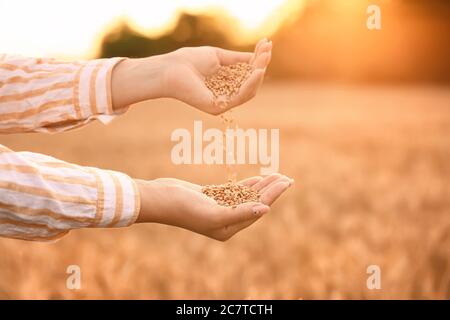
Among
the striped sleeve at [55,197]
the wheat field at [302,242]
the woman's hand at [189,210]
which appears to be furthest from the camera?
the wheat field at [302,242]

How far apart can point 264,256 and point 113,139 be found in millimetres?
3386

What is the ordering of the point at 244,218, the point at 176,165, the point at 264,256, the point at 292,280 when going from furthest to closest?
the point at 176,165
the point at 264,256
the point at 292,280
the point at 244,218

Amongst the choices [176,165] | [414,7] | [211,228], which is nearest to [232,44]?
[414,7]

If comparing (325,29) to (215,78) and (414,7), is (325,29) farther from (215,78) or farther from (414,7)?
(215,78)

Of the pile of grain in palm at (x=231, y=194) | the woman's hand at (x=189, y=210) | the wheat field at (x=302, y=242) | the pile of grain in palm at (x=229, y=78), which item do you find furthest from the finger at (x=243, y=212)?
the wheat field at (x=302, y=242)

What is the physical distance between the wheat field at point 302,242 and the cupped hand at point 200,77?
81cm

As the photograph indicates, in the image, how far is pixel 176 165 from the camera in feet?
13.7

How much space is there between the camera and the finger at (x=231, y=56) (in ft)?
5.16

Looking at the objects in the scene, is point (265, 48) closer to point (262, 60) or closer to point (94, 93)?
point (262, 60)

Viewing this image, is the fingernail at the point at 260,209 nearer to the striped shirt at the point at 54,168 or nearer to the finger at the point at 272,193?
the finger at the point at 272,193

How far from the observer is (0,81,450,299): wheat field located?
2193 mm

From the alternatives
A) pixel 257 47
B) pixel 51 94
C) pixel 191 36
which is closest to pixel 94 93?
pixel 51 94

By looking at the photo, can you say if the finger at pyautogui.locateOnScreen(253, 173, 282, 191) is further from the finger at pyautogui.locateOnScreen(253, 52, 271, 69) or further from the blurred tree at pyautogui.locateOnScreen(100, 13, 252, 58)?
the blurred tree at pyautogui.locateOnScreen(100, 13, 252, 58)

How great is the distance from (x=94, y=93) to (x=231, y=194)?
37 cm
